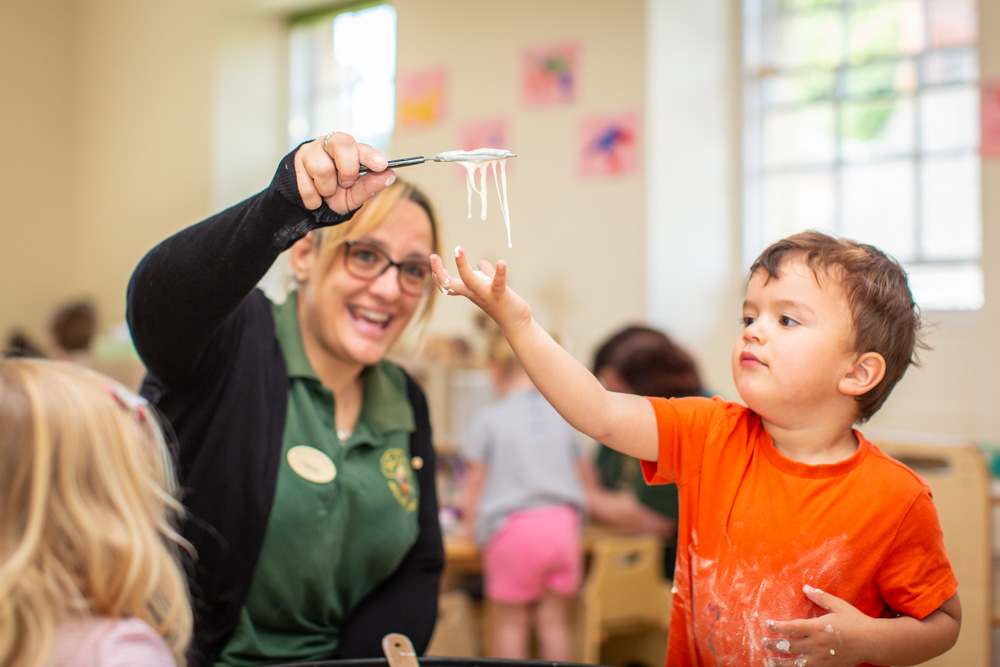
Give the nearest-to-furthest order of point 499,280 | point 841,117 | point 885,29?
point 499,280 < point 885,29 < point 841,117

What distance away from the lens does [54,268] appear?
550 centimetres

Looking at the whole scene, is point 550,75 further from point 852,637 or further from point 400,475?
point 852,637

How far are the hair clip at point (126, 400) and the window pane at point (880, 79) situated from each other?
11.2 ft

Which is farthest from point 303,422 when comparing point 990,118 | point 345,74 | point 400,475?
point 345,74

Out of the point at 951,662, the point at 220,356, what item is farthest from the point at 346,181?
the point at 951,662

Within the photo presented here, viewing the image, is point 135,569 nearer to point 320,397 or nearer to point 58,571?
point 58,571

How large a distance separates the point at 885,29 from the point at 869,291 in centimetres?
300

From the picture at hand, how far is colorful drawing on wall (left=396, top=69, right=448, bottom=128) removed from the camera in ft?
13.2

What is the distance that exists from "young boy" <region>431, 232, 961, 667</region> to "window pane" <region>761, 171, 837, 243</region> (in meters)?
2.81

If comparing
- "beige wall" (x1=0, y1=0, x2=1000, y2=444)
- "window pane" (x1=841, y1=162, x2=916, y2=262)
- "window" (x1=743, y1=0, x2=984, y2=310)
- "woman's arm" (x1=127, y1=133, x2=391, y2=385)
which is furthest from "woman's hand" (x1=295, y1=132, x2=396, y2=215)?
"window pane" (x1=841, y1=162, x2=916, y2=262)

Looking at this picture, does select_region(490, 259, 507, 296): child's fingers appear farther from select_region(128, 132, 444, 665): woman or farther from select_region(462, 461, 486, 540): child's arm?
select_region(462, 461, 486, 540): child's arm

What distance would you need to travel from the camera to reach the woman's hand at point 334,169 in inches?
36.5

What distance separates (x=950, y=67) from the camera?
335 centimetres

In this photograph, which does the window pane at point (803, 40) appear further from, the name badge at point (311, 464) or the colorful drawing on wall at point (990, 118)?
the name badge at point (311, 464)
